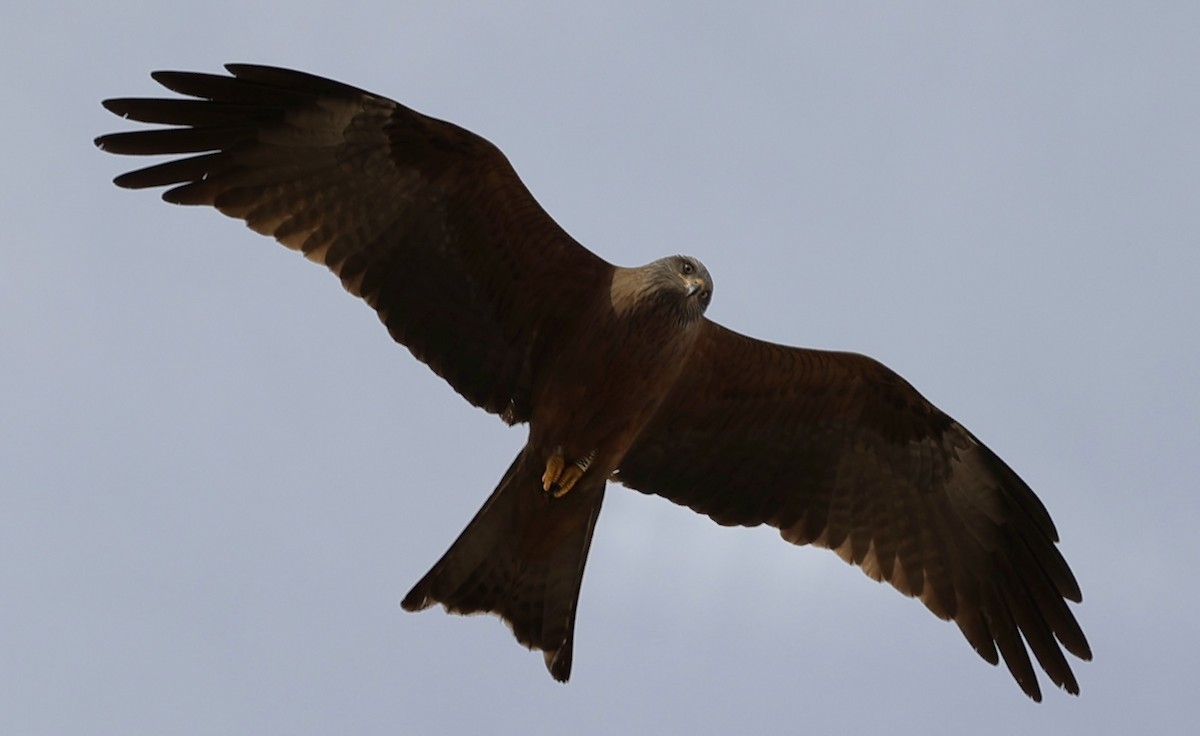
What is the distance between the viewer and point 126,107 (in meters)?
10.6

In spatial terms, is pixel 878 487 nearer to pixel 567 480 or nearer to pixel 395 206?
pixel 567 480

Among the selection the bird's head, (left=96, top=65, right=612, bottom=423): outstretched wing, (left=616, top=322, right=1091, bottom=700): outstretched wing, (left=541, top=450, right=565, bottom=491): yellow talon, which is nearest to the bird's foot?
(left=541, top=450, right=565, bottom=491): yellow talon

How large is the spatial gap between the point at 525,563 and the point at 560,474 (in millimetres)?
669

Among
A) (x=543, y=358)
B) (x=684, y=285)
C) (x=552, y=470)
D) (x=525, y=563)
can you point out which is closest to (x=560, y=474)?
(x=552, y=470)

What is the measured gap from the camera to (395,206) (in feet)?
37.0

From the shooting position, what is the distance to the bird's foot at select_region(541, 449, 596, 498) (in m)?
11.1

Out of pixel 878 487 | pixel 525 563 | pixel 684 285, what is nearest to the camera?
pixel 684 285

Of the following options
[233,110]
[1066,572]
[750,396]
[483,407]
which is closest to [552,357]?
[483,407]

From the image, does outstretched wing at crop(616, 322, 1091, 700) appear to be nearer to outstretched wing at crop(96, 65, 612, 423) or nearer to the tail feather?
the tail feather

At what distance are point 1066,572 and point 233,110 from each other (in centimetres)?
625

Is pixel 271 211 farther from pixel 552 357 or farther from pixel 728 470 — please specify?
pixel 728 470

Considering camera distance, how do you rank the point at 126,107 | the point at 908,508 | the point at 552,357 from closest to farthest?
the point at 126,107 → the point at 552,357 → the point at 908,508

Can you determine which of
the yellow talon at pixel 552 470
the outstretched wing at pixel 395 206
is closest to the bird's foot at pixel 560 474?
the yellow talon at pixel 552 470

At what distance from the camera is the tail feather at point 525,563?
36.9 feet
